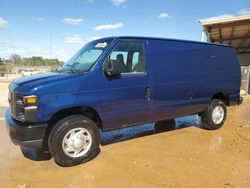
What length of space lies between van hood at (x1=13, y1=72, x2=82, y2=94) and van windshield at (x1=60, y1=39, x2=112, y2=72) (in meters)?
0.45

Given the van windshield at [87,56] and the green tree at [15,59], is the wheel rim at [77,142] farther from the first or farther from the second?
the green tree at [15,59]

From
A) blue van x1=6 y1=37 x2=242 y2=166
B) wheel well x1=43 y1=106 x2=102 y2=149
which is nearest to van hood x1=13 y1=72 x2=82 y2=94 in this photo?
blue van x1=6 y1=37 x2=242 y2=166

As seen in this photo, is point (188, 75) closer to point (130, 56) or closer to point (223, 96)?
point (130, 56)

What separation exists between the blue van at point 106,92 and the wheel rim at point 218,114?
0.28 meters

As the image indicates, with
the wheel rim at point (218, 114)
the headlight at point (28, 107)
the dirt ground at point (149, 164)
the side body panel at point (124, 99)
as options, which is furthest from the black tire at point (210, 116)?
the headlight at point (28, 107)

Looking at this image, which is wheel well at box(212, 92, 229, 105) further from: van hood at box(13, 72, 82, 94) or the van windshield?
van hood at box(13, 72, 82, 94)

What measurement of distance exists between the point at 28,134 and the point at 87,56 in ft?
6.22

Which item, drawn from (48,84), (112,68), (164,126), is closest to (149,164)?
(112,68)

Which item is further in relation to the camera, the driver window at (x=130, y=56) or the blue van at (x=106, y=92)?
the driver window at (x=130, y=56)

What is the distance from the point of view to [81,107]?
15.4 feet

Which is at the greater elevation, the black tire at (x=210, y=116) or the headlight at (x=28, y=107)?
the headlight at (x=28, y=107)

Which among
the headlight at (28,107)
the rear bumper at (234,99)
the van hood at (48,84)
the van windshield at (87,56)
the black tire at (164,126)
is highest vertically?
the van windshield at (87,56)

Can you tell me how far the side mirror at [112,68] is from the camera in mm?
4738

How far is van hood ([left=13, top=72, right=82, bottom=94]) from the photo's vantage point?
420 cm
